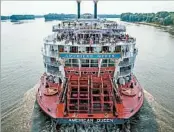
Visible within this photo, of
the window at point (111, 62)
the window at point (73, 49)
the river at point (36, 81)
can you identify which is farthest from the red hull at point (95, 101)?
the window at point (73, 49)

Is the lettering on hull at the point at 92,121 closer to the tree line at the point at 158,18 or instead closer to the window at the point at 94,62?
the window at the point at 94,62

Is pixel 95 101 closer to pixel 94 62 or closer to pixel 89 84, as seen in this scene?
pixel 89 84

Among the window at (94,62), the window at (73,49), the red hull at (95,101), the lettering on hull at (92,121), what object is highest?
the window at (73,49)

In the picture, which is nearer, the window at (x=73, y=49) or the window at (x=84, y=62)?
the window at (x=84, y=62)

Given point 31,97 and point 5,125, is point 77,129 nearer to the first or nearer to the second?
point 5,125

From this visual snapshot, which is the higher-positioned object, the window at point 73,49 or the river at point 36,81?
the window at point 73,49

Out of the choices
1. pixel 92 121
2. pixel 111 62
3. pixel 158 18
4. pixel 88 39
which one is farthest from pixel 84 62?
pixel 158 18

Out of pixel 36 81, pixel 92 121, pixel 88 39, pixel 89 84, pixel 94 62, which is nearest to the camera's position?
pixel 92 121

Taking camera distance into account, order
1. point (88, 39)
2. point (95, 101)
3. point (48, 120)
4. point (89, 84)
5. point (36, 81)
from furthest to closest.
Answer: point (36, 81), point (88, 39), point (89, 84), point (48, 120), point (95, 101)

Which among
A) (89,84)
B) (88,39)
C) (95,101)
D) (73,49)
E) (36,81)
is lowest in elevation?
(36,81)
